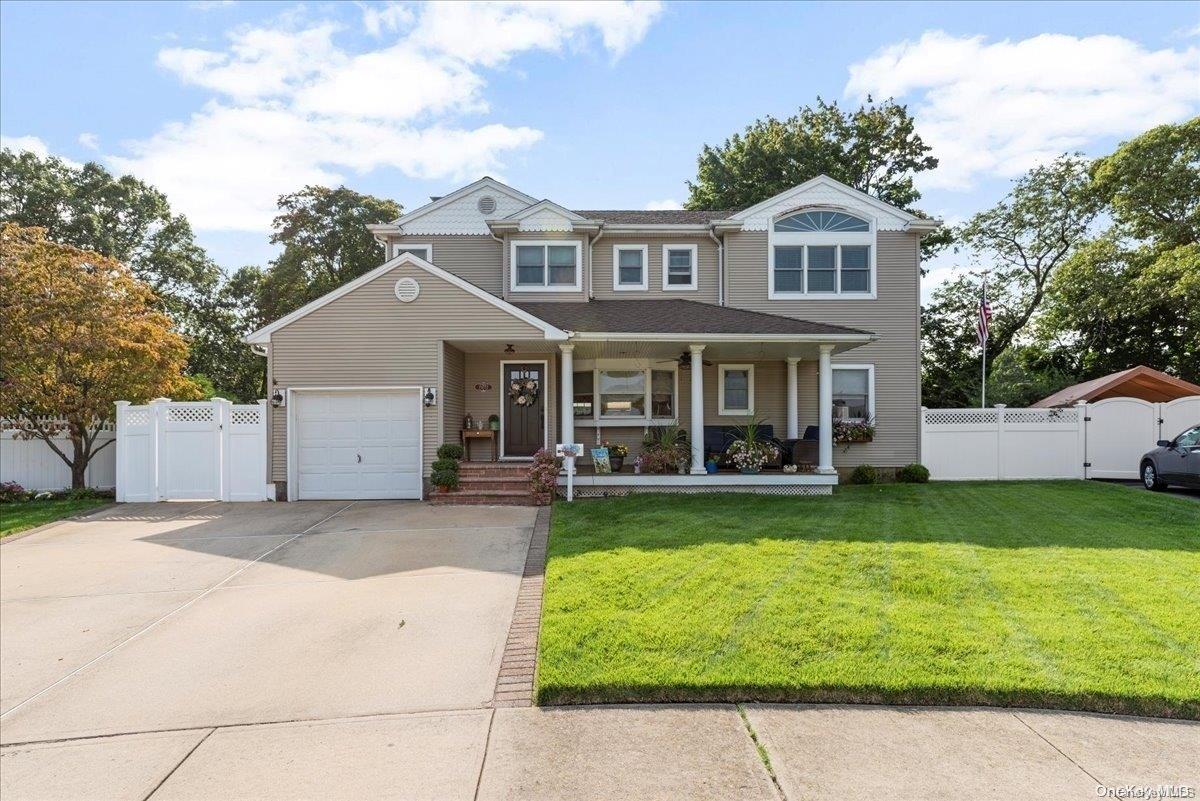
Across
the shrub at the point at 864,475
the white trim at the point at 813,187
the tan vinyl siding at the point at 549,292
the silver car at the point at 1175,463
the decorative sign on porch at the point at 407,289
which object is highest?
the white trim at the point at 813,187

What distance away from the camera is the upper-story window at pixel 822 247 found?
1438cm

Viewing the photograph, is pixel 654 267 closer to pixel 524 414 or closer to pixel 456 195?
pixel 524 414

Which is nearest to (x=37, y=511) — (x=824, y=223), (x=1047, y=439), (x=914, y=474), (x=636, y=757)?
(x=636, y=757)

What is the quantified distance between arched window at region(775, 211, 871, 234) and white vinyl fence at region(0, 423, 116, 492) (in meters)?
16.3

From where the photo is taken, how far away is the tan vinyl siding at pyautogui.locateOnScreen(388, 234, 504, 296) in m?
14.8

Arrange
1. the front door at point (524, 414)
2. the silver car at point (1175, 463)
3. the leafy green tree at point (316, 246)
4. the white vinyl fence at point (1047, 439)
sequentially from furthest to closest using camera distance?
the leafy green tree at point (316, 246) < the front door at point (524, 414) < the white vinyl fence at point (1047, 439) < the silver car at point (1175, 463)

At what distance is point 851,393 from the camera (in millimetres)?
14469

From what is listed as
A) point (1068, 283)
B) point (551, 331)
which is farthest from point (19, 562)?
point (1068, 283)

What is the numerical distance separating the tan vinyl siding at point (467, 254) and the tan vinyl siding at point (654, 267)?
8.24 ft

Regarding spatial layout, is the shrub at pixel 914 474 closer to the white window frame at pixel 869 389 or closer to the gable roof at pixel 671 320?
the white window frame at pixel 869 389

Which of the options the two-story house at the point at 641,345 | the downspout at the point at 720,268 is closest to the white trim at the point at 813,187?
the two-story house at the point at 641,345

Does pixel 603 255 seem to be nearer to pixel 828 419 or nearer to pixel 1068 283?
pixel 828 419

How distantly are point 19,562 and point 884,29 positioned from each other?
48.2 feet

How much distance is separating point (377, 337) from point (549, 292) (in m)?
4.35
